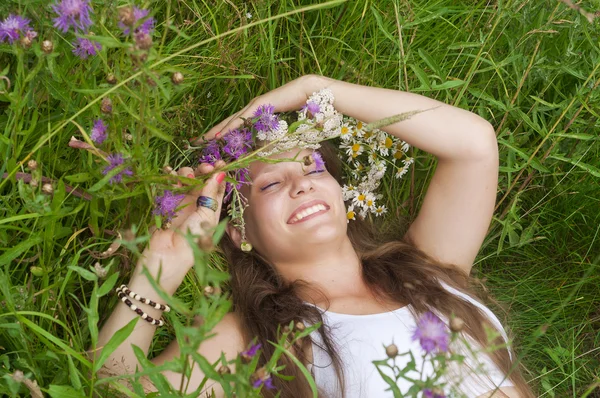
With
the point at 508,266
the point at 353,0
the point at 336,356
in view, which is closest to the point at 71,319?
the point at 336,356

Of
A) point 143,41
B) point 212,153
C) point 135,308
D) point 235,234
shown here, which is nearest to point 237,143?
point 212,153

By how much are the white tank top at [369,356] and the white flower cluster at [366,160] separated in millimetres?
538

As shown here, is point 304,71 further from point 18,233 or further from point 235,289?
point 18,233

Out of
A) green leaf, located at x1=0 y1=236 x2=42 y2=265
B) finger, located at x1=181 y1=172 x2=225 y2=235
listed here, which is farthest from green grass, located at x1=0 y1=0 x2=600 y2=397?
finger, located at x1=181 y1=172 x2=225 y2=235

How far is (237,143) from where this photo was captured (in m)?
2.13

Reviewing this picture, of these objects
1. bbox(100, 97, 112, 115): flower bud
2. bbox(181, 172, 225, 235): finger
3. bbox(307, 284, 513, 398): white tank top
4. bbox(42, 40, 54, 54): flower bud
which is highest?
bbox(42, 40, 54, 54): flower bud

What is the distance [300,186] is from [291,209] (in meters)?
0.08

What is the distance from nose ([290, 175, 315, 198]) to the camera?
7.11 ft

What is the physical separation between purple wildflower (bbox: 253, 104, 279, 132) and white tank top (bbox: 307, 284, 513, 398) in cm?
59

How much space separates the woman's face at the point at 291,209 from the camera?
7.07 feet

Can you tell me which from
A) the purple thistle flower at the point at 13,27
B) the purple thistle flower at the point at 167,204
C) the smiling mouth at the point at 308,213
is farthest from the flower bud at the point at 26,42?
the smiling mouth at the point at 308,213

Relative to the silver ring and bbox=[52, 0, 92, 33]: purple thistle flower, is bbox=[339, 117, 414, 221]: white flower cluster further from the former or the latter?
bbox=[52, 0, 92, 33]: purple thistle flower

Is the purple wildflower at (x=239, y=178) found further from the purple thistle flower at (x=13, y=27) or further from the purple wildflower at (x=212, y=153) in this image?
the purple thistle flower at (x=13, y=27)

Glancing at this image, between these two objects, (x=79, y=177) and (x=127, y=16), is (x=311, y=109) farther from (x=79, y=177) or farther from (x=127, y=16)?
(x=127, y=16)
